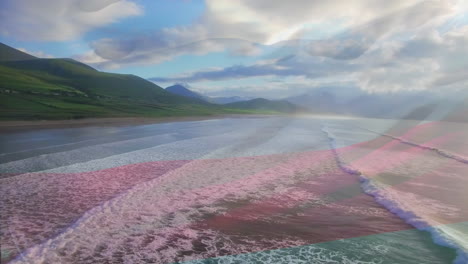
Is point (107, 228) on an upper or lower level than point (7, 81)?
lower

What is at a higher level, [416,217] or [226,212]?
[416,217]

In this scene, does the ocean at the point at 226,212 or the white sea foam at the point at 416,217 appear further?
the white sea foam at the point at 416,217

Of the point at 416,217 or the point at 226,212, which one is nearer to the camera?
the point at 416,217

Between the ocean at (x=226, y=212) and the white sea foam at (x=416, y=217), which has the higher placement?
the white sea foam at (x=416, y=217)

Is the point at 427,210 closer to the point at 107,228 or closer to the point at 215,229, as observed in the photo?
the point at 215,229

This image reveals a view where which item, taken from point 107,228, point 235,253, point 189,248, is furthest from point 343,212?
point 107,228

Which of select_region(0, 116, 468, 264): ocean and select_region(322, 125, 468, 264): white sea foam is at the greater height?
select_region(322, 125, 468, 264): white sea foam

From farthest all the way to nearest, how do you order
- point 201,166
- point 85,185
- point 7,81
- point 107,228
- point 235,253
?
point 7,81 → point 201,166 → point 85,185 → point 107,228 → point 235,253

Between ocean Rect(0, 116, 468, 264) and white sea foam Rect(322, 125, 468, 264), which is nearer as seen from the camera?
ocean Rect(0, 116, 468, 264)
